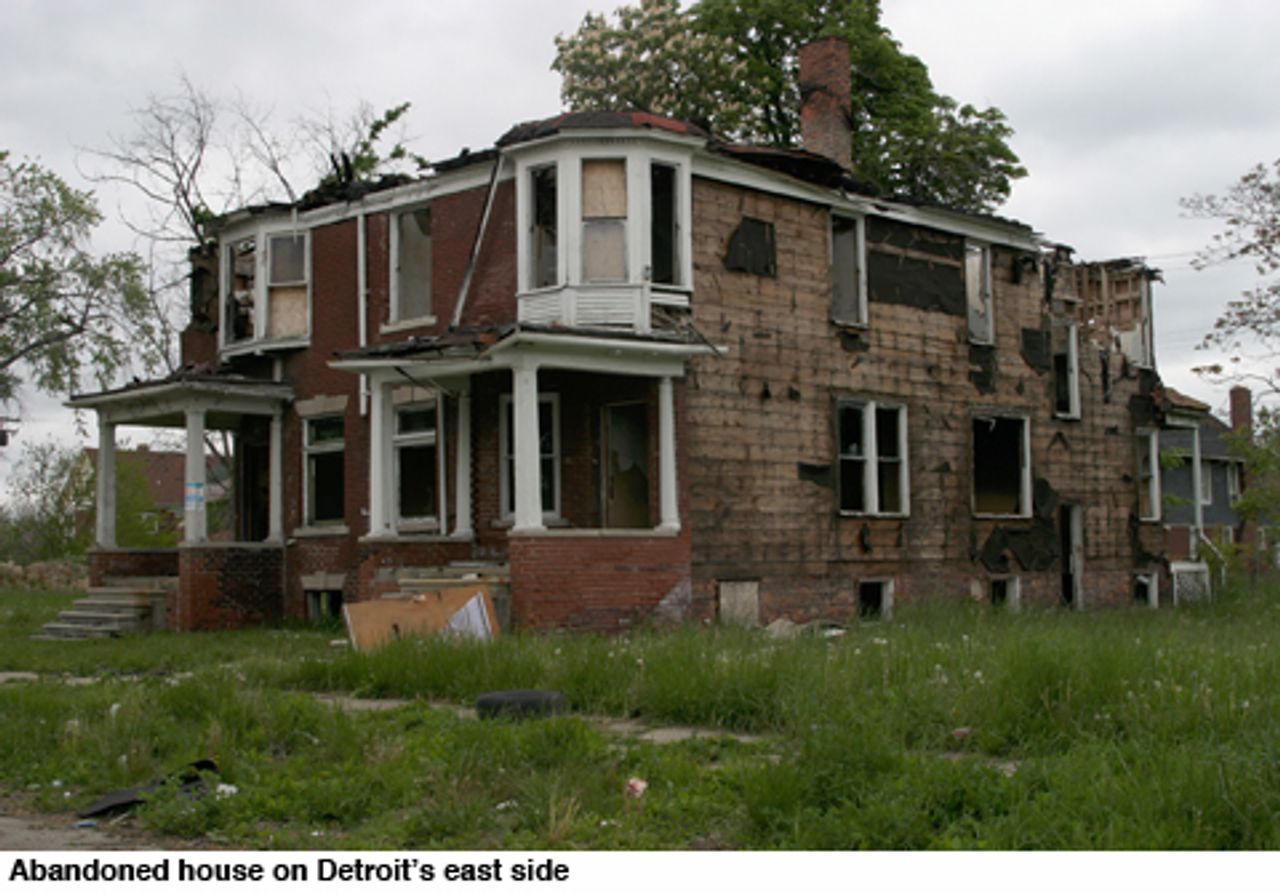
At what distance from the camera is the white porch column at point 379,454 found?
67.3 feet

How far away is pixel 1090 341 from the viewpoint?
27344mm

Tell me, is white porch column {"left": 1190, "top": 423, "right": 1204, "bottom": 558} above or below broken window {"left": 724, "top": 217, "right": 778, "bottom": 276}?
below

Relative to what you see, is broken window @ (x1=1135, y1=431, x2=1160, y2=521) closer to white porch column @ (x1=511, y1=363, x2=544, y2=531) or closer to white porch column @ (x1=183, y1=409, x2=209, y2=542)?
white porch column @ (x1=511, y1=363, x2=544, y2=531)

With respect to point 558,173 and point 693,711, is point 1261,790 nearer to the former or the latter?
point 693,711

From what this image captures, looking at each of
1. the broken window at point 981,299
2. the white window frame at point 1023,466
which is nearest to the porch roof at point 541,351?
the broken window at point 981,299

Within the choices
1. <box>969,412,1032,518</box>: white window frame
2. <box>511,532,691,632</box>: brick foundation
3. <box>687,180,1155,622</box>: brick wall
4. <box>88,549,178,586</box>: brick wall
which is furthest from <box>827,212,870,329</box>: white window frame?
<box>88,549,178,586</box>: brick wall

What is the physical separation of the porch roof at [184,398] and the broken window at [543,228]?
6086 millimetres

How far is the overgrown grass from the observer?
647 centimetres

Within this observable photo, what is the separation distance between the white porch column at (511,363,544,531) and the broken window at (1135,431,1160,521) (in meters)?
15.4

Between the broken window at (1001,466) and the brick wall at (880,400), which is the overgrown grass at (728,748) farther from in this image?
the broken window at (1001,466)

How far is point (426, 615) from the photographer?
54.3 feet

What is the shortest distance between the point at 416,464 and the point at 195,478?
11.8 ft

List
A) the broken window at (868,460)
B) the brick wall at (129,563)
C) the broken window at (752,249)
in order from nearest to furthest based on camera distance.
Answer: the broken window at (752,249), the broken window at (868,460), the brick wall at (129,563)

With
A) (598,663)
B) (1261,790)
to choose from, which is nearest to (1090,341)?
(598,663)
